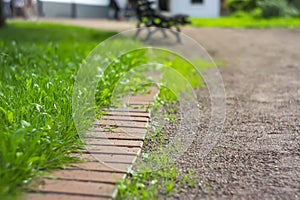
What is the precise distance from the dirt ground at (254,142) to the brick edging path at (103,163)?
1.21 ft

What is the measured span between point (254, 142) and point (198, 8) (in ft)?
72.2

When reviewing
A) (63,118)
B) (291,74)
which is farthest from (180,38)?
(63,118)

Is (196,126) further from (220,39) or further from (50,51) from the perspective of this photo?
(220,39)

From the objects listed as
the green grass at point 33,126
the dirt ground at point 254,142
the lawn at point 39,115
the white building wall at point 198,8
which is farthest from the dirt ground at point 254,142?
the white building wall at point 198,8

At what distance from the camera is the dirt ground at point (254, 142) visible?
229 centimetres

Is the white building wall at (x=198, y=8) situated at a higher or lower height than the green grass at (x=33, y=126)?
lower

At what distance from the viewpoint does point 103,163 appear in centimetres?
246

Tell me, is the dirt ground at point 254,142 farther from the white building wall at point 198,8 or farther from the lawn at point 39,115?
the white building wall at point 198,8

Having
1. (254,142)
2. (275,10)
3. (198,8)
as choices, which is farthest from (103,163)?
(198,8)

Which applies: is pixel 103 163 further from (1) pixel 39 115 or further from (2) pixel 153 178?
(1) pixel 39 115

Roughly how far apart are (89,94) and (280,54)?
550 cm

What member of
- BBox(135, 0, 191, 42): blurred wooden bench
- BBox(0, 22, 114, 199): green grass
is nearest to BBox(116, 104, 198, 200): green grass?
BBox(0, 22, 114, 199): green grass

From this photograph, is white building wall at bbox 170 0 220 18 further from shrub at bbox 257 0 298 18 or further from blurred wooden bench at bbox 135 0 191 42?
blurred wooden bench at bbox 135 0 191 42

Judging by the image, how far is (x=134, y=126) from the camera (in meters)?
3.18
